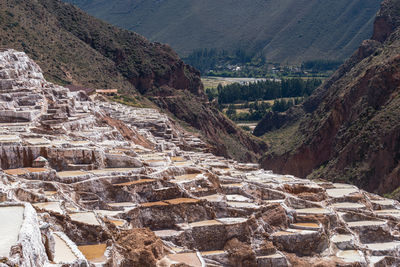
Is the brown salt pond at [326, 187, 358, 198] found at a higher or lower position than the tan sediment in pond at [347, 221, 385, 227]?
higher

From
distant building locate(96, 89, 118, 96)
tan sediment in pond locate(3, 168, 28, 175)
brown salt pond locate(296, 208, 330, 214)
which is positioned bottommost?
brown salt pond locate(296, 208, 330, 214)

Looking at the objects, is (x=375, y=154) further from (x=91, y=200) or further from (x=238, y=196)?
(x=91, y=200)

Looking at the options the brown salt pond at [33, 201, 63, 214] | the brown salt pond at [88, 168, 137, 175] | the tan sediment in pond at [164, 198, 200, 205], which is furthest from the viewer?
the brown salt pond at [88, 168, 137, 175]

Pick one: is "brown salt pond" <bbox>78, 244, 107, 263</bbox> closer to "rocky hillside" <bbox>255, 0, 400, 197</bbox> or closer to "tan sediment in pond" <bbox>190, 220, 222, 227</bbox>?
"tan sediment in pond" <bbox>190, 220, 222, 227</bbox>

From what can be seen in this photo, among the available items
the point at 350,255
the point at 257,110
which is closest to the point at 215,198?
the point at 350,255

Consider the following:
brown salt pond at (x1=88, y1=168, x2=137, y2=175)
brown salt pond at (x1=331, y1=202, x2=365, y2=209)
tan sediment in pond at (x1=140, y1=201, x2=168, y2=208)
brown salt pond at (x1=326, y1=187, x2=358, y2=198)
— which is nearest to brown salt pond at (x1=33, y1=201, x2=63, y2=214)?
tan sediment in pond at (x1=140, y1=201, x2=168, y2=208)

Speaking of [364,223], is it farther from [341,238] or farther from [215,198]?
[215,198]
